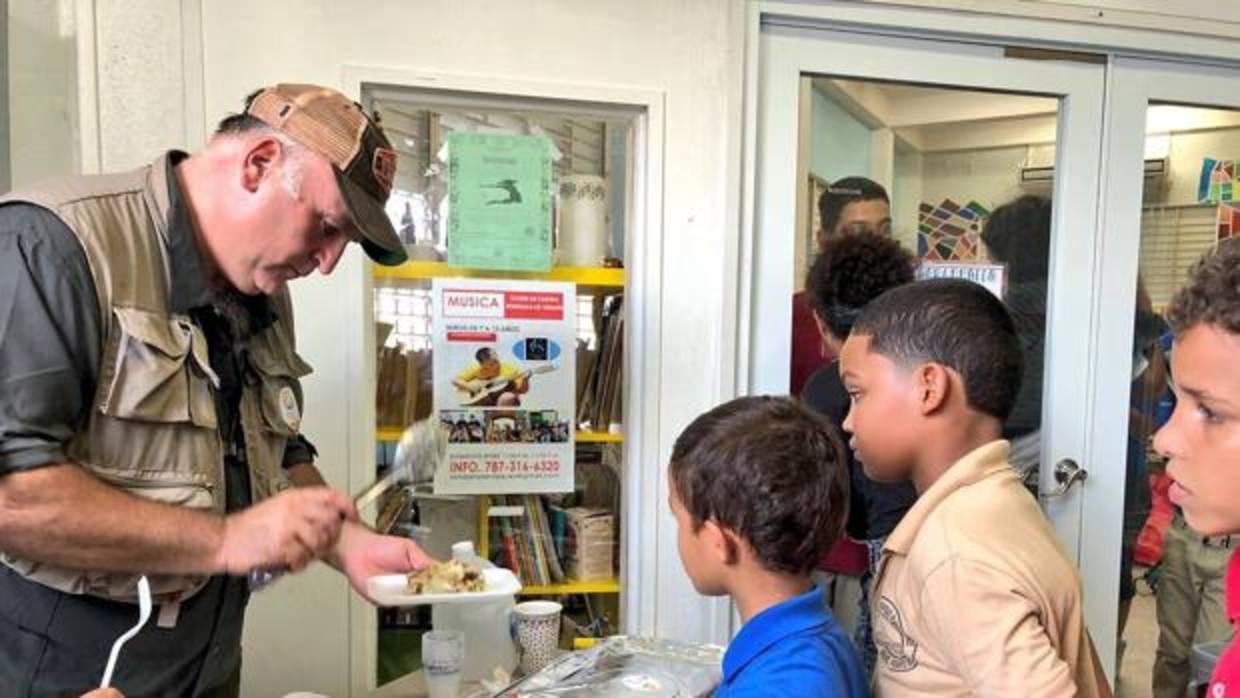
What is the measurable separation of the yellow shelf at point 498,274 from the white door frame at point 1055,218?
0.31m

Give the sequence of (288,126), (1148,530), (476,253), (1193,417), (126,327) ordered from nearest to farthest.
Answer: (1193,417), (126,327), (288,126), (476,253), (1148,530)

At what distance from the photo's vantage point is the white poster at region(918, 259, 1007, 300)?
2.22 m

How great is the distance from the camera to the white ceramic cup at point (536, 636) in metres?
1.71

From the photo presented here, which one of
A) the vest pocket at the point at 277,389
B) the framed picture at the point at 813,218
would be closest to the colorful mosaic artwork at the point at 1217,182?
the framed picture at the point at 813,218

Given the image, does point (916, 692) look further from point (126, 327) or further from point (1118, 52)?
point (1118, 52)

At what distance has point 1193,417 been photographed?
932mm

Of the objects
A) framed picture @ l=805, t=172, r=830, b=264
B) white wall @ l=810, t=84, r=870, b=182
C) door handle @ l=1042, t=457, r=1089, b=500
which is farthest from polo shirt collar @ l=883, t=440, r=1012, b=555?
door handle @ l=1042, t=457, r=1089, b=500

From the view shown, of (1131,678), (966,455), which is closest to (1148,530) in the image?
(1131,678)

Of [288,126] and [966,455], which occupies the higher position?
[288,126]

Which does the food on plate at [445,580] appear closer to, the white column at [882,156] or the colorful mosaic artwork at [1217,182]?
the white column at [882,156]

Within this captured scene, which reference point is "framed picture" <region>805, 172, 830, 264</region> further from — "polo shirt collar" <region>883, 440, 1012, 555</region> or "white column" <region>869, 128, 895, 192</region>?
"polo shirt collar" <region>883, 440, 1012, 555</region>

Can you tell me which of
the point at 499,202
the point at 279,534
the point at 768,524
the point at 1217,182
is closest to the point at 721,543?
the point at 768,524

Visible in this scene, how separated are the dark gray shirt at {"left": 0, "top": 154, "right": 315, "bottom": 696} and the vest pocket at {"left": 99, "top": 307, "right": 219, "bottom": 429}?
23 mm

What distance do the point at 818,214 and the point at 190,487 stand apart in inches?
61.0
